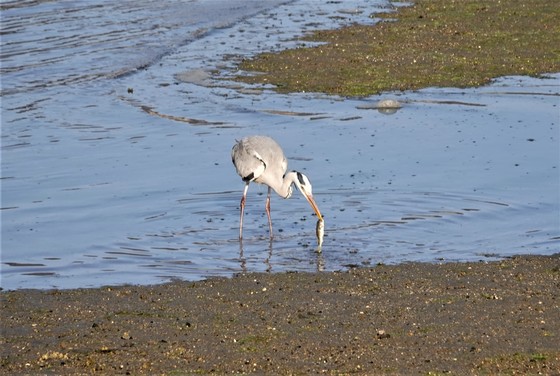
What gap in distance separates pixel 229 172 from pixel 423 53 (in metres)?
8.19

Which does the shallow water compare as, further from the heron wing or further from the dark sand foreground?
the dark sand foreground

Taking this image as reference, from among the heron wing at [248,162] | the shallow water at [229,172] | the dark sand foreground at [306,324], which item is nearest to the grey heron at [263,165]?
the heron wing at [248,162]

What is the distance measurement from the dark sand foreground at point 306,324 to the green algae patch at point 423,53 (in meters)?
9.18

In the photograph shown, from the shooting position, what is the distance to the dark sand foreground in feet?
25.0

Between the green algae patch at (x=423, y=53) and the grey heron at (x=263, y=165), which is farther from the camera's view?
the green algae patch at (x=423, y=53)

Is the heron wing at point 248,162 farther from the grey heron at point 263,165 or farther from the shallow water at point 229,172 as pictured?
the shallow water at point 229,172

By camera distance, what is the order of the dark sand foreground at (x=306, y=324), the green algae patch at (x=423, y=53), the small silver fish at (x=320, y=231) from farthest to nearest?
the green algae patch at (x=423, y=53) < the small silver fish at (x=320, y=231) < the dark sand foreground at (x=306, y=324)

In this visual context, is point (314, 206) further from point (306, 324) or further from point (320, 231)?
point (306, 324)

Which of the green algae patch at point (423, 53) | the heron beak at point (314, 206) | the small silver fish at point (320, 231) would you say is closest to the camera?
the small silver fish at point (320, 231)

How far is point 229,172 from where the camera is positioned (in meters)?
14.4

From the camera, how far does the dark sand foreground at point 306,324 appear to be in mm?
7629

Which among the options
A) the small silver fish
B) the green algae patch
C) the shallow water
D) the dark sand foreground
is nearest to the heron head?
the shallow water

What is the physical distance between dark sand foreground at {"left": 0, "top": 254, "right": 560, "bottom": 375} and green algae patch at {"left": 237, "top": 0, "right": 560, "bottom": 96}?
9.18 meters

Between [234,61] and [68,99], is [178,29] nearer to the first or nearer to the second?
[234,61]
